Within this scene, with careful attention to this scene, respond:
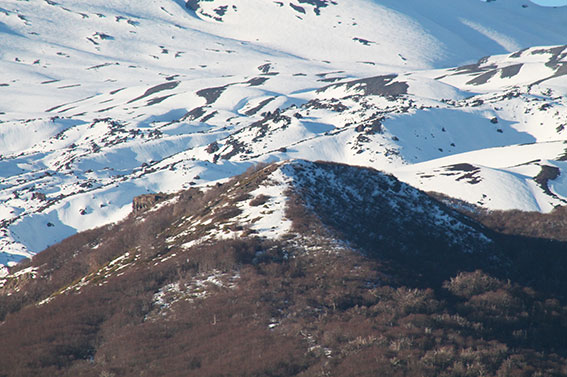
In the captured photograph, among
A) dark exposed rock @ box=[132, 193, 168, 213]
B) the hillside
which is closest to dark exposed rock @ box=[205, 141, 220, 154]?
dark exposed rock @ box=[132, 193, 168, 213]

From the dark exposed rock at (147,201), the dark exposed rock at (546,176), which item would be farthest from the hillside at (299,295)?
the dark exposed rock at (546,176)

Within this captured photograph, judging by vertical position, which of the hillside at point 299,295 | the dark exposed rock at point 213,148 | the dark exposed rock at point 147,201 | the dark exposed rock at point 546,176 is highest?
the hillside at point 299,295

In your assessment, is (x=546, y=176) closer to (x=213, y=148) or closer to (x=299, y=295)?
(x=299, y=295)

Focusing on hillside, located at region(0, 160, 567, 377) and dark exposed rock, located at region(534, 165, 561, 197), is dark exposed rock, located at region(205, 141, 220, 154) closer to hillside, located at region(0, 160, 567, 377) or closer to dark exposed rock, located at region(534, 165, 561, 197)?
dark exposed rock, located at region(534, 165, 561, 197)

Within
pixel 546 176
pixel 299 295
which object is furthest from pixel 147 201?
pixel 546 176

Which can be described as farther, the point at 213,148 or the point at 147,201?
the point at 213,148

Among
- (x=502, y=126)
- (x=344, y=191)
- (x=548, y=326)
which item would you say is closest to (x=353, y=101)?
(x=502, y=126)

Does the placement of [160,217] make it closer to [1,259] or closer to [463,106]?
[1,259]

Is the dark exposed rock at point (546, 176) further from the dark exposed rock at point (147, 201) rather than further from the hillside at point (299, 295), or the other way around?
the dark exposed rock at point (147, 201)

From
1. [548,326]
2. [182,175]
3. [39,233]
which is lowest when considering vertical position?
[39,233]
